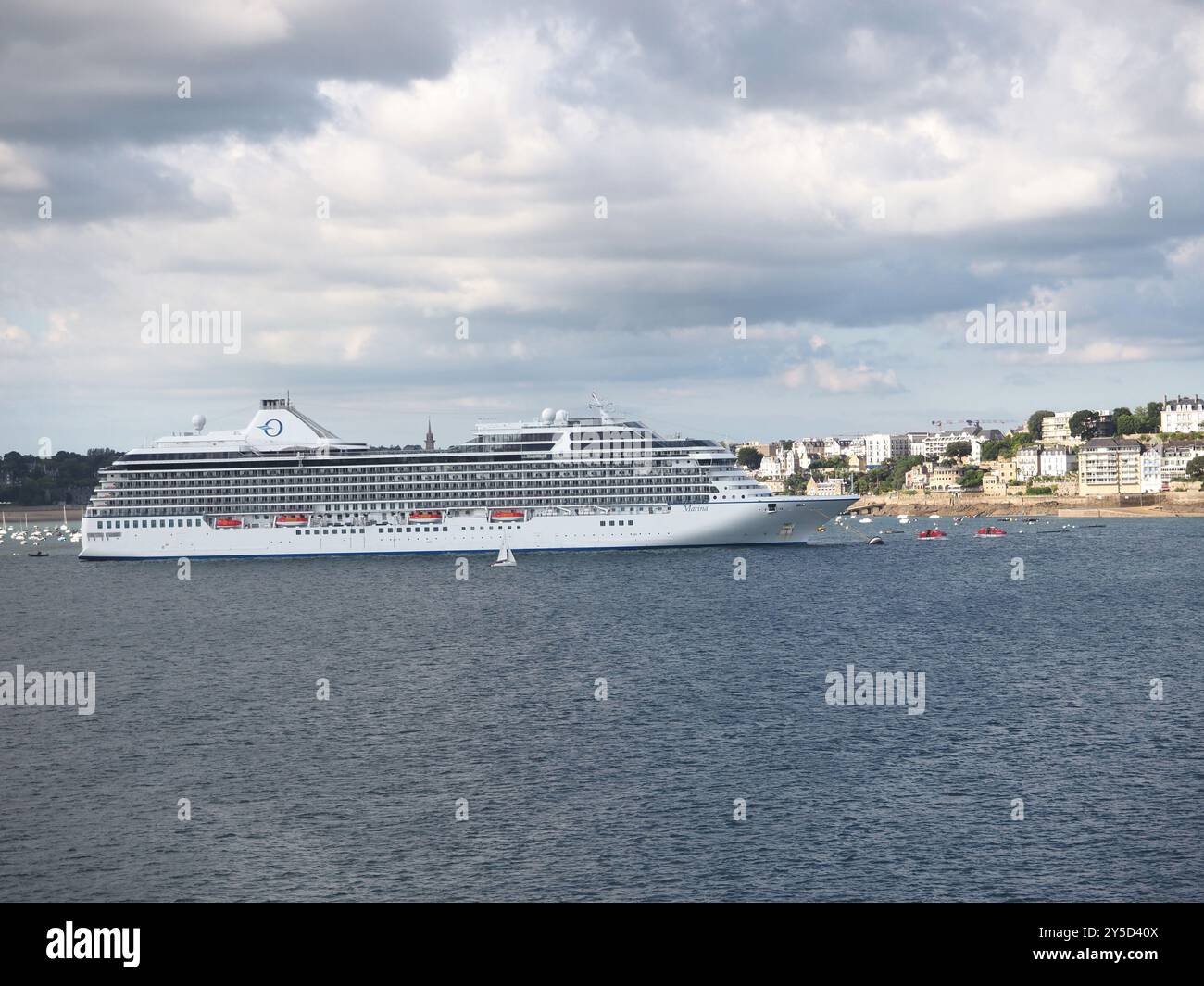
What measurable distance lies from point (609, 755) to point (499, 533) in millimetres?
79497

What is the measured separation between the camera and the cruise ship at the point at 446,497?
109 metres

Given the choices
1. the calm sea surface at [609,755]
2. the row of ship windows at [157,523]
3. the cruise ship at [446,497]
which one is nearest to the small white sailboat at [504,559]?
the cruise ship at [446,497]

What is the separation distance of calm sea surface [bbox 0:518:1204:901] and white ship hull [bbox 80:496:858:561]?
38.1 meters

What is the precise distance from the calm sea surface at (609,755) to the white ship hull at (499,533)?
3814cm

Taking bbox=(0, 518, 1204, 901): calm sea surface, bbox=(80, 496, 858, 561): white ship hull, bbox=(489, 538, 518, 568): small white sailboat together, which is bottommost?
bbox=(0, 518, 1204, 901): calm sea surface

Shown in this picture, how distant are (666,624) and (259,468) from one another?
6588cm

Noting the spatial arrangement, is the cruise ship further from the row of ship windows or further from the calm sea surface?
the calm sea surface

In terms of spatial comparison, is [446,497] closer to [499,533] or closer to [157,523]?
[499,533]

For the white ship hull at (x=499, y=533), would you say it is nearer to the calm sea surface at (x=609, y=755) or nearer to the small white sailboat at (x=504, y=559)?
the small white sailboat at (x=504, y=559)

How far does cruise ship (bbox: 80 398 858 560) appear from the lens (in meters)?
109

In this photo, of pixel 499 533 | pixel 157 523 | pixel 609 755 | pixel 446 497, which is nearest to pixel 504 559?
pixel 499 533

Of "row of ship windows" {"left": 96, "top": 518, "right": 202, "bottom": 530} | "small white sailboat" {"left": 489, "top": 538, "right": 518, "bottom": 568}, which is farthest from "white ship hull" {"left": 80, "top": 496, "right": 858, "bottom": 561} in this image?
"small white sailboat" {"left": 489, "top": 538, "right": 518, "bottom": 568}
